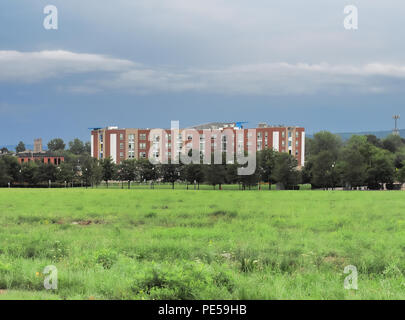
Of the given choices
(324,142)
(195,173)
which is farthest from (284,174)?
(324,142)

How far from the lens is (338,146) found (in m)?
136

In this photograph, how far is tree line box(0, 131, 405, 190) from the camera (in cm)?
9219

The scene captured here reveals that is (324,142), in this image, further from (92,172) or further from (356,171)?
(92,172)

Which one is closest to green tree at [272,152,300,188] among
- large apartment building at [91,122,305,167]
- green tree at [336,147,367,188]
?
green tree at [336,147,367,188]

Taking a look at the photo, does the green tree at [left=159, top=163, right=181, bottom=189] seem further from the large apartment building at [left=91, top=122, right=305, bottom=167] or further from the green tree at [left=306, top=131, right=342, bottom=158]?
the green tree at [left=306, top=131, right=342, bottom=158]

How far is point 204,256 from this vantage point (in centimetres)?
1282

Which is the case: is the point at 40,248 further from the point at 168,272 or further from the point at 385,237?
the point at 385,237

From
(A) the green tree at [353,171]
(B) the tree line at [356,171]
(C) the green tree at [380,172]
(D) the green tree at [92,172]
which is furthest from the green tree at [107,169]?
(C) the green tree at [380,172]

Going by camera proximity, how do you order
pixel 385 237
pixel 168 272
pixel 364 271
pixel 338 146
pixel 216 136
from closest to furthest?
1. pixel 168 272
2. pixel 364 271
3. pixel 385 237
4. pixel 338 146
5. pixel 216 136

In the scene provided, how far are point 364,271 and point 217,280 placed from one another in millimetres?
4608

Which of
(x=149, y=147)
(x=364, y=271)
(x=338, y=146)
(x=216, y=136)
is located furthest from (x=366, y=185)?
(x=364, y=271)

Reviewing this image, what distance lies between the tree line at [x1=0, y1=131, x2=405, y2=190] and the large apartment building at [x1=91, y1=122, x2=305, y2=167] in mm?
23866

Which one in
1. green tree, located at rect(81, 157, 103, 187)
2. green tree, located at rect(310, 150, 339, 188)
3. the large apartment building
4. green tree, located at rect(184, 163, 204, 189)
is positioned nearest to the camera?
green tree, located at rect(310, 150, 339, 188)

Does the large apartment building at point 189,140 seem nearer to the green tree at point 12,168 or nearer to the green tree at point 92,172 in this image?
the green tree at point 12,168
